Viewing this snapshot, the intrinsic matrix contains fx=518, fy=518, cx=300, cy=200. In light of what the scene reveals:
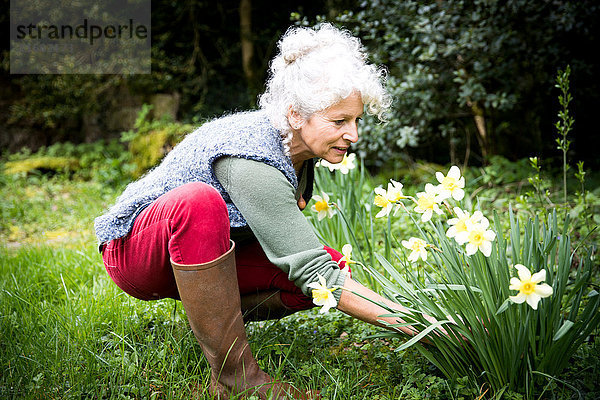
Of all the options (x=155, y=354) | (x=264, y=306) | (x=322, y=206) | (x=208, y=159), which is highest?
(x=208, y=159)

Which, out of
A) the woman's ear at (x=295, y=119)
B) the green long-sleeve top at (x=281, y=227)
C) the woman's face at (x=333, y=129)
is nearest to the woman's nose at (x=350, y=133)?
the woman's face at (x=333, y=129)

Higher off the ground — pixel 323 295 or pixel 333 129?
pixel 333 129

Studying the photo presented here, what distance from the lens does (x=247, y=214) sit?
1391 mm

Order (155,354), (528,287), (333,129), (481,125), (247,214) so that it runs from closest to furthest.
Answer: (528,287) < (247,214) < (333,129) < (155,354) < (481,125)

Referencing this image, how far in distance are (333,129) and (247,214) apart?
14.0 inches

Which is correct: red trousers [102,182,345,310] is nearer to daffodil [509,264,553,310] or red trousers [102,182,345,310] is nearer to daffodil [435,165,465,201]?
daffodil [435,165,465,201]

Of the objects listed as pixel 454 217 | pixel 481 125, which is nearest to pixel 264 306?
pixel 454 217

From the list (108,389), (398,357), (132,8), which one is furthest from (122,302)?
(132,8)

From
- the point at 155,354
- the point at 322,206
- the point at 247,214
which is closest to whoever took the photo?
the point at 247,214

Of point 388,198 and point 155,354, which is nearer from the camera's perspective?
point 388,198

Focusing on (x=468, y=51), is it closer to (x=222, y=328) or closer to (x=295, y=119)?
(x=295, y=119)

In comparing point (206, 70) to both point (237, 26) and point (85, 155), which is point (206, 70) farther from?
point (85, 155)

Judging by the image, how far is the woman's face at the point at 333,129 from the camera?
58.1 inches

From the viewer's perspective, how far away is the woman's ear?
59.7 inches
